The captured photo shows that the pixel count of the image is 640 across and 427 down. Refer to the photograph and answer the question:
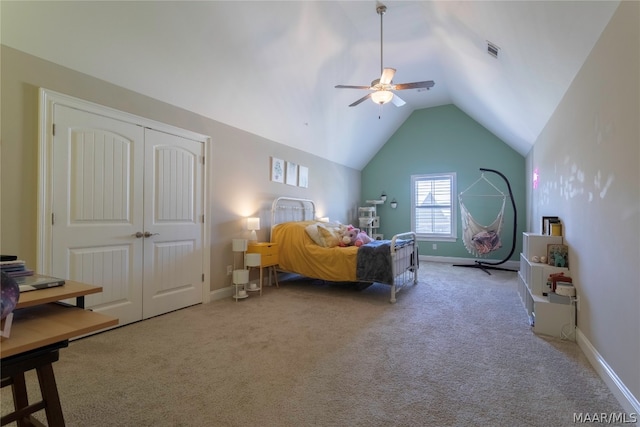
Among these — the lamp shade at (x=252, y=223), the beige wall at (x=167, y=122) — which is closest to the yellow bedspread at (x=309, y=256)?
the beige wall at (x=167, y=122)

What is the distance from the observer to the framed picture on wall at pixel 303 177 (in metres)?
5.74

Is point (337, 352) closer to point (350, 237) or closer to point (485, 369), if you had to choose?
point (485, 369)

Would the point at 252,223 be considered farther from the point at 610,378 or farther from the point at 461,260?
the point at 461,260

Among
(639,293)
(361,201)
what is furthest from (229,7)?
(361,201)

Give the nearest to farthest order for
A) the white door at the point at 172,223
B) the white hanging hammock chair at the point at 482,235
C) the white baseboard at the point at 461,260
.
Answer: the white door at the point at 172,223
the white hanging hammock chair at the point at 482,235
the white baseboard at the point at 461,260

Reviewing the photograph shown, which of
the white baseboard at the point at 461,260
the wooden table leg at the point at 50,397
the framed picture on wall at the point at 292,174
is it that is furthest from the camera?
the white baseboard at the point at 461,260


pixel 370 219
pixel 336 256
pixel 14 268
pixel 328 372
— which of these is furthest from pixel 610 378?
pixel 370 219

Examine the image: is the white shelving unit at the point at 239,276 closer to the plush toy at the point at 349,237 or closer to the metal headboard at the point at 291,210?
the metal headboard at the point at 291,210

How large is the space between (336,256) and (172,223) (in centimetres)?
214

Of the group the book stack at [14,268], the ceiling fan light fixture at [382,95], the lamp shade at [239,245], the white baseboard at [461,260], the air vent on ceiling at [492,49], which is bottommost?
the white baseboard at [461,260]

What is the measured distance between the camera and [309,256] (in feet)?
14.7

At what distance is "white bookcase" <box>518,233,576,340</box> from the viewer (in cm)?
276

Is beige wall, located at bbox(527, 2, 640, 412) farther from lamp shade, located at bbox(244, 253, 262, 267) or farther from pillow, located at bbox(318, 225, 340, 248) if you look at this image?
lamp shade, located at bbox(244, 253, 262, 267)

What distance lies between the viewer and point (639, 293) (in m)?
1.62
